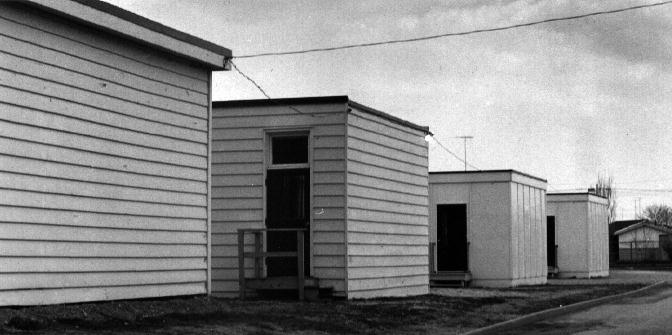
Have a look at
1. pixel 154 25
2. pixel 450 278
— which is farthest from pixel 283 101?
pixel 450 278

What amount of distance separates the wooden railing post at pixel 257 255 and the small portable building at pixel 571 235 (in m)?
20.8

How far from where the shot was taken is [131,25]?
13.5 m

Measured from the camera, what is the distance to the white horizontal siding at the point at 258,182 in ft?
59.7

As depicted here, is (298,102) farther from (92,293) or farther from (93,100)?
(92,293)

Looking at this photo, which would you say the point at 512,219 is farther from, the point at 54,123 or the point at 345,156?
the point at 54,123

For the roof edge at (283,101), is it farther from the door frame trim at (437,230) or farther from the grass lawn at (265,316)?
the door frame trim at (437,230)

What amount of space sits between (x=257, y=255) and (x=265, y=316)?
365cm

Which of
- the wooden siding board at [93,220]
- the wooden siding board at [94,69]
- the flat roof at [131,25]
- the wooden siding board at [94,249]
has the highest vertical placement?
the flat roof at [131,25]

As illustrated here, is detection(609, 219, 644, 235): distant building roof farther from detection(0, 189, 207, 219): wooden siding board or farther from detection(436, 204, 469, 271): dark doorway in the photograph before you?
detection(0, 189, 207, 219): wooden siding board

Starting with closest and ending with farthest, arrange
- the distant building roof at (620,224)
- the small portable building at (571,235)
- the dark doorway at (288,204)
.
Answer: the dark doorway at (288,204) → the small portable building at (571,235) → the distant building roof at (620,224)

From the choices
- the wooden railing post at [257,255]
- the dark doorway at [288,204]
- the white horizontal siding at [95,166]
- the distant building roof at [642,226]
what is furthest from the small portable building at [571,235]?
the distant building roof at [642,226]

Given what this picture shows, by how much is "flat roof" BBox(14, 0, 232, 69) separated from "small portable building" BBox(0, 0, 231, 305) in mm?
18

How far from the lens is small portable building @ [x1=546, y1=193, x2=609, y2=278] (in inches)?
1455

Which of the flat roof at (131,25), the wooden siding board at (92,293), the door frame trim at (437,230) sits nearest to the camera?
the wooden siding board at (92,293)
